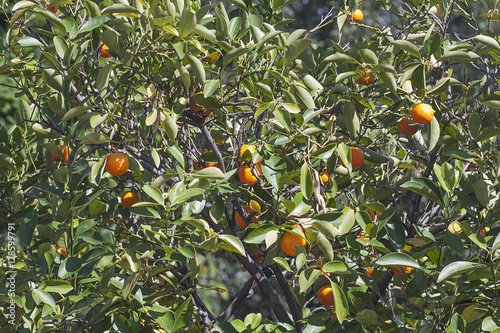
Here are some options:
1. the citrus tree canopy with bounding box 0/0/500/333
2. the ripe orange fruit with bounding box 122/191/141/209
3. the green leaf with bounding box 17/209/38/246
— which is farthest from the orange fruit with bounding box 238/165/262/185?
the green leaf with bounding box 17/209/38/246

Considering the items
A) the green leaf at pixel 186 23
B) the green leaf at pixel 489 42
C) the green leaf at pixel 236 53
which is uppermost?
the green leaf at pixel 186 23

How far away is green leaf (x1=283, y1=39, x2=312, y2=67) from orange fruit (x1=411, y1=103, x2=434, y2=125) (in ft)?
0.97

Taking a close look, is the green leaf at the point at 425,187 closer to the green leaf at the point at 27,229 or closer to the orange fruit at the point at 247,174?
the orange fruit at the point at 247,174

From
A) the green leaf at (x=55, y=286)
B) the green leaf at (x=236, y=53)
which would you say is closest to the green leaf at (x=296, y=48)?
the green leaf at (x=236, y=53)

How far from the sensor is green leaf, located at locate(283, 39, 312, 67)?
3.77 ft

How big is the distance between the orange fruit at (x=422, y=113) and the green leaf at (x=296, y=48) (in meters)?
0.30

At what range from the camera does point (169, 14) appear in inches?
43.8

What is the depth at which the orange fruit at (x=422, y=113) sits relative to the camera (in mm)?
1169

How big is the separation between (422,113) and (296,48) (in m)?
0.33

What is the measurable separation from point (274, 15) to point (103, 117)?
30.8 inches

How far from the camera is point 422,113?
1170 mm

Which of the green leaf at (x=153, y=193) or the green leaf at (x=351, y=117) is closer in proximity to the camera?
the green leaf at (x=153, y=193)

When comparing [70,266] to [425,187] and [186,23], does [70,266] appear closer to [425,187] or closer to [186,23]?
[186,23]

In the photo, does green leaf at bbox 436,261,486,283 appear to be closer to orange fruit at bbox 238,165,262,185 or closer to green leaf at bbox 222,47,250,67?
orange fruit at bbox 238,165,262,185
